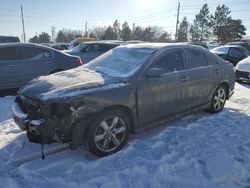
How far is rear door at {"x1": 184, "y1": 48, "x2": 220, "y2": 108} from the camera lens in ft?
17.1

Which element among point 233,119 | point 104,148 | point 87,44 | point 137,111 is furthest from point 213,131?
point 87,44

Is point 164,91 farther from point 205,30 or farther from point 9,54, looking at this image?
point 205,30

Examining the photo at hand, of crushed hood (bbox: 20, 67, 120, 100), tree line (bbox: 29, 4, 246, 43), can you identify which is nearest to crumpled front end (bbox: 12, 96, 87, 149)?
crushed hood (bbox: 20, 67, 120, 100)

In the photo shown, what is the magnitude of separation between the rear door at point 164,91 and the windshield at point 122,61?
23 cm

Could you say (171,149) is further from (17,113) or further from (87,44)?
(87,44)

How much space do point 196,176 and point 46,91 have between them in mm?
2278

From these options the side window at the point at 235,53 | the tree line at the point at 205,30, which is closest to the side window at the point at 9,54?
the side window at the point at 235,53

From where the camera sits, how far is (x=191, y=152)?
162 inches

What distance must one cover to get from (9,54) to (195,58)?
16.6 feet

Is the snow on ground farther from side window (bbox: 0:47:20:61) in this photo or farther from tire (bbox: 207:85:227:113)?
side window (bbox: 0:47:20:61)

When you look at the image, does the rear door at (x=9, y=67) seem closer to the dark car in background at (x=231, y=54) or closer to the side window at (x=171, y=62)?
the side window at (x=171, y=62)

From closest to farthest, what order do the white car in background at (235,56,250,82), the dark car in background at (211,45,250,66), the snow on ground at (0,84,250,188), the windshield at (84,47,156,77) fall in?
the snow on ground at (0,84,250,188), the windshield at (84,47,156,77), the white car in background at (235,56,250,82), the dark car in background at (211,45,250,66)

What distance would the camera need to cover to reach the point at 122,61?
4.73 meters

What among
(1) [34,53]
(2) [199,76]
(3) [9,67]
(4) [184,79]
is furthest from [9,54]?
(2) [199,76]
